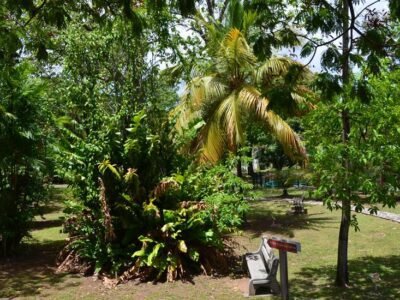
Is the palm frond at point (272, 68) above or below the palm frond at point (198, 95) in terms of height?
above

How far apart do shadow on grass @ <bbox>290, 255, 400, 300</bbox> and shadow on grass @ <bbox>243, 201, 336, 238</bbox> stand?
4459 millimetres

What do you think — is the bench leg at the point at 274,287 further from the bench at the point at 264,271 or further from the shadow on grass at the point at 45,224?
the shadow on grass at the point at 45,224

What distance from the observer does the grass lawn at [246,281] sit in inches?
322

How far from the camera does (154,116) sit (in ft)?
35.2

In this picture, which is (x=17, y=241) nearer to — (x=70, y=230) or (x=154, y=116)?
(x=70, y=230)

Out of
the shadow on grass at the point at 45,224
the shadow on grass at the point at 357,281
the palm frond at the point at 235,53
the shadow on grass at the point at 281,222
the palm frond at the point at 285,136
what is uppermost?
the palm frond at the point at 235,53

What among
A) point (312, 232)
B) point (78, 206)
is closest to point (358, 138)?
point (78, 206)

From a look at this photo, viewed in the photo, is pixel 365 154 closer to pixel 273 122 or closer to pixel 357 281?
pixel 357 281

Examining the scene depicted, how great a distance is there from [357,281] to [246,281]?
1952 millimetres

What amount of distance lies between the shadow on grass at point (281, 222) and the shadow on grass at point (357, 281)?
176 inches

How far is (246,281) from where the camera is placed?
355 inches

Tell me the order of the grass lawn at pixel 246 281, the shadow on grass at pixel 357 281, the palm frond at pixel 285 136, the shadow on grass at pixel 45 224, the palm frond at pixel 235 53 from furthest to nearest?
the shadow on grass at pixel 45 224, the palm frond at pixel 235 53, the palm frond at pixel 285 136, the grass lawn at pixel 246 281, the shadow on grass at pixel 357 281

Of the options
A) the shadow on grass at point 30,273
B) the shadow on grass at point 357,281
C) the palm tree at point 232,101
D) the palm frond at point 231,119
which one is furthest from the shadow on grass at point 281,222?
the shadow on grass at point 30,273

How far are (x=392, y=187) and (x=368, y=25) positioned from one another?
134 inches
